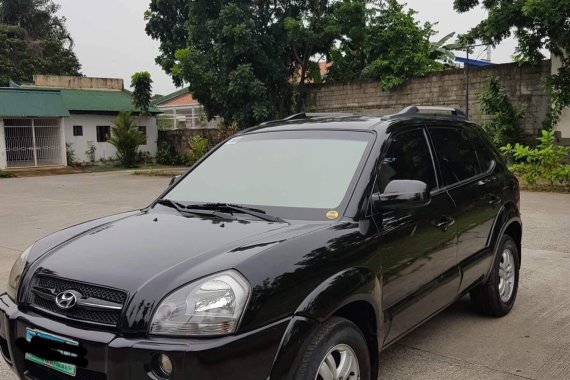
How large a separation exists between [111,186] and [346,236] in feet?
54.6

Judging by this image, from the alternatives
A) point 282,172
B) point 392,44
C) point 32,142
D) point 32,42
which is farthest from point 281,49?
point 32,42

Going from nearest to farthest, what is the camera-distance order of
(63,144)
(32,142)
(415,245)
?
1. (415,245)
2. (32,142)
3. (63,144)

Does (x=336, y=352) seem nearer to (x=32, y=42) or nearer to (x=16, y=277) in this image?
(x=16, y=277)

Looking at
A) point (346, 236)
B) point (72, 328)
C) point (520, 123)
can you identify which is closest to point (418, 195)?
point (346, 236)

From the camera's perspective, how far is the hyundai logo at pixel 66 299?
2.50 m

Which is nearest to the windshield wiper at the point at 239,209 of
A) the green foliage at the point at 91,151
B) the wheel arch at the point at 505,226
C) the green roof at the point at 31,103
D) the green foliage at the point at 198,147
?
the wheel arch at the point at 505,226

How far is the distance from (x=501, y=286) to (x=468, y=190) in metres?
1.11

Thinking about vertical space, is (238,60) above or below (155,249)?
above

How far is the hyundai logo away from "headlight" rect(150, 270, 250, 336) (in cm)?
44

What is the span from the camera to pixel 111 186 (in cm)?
1844

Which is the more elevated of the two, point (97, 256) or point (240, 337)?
point (97, 256)

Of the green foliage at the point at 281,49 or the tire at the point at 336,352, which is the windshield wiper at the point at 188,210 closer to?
the tire at the point at 336,352

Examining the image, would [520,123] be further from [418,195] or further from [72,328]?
[72,328]

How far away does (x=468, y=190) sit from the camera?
426 centimetres
